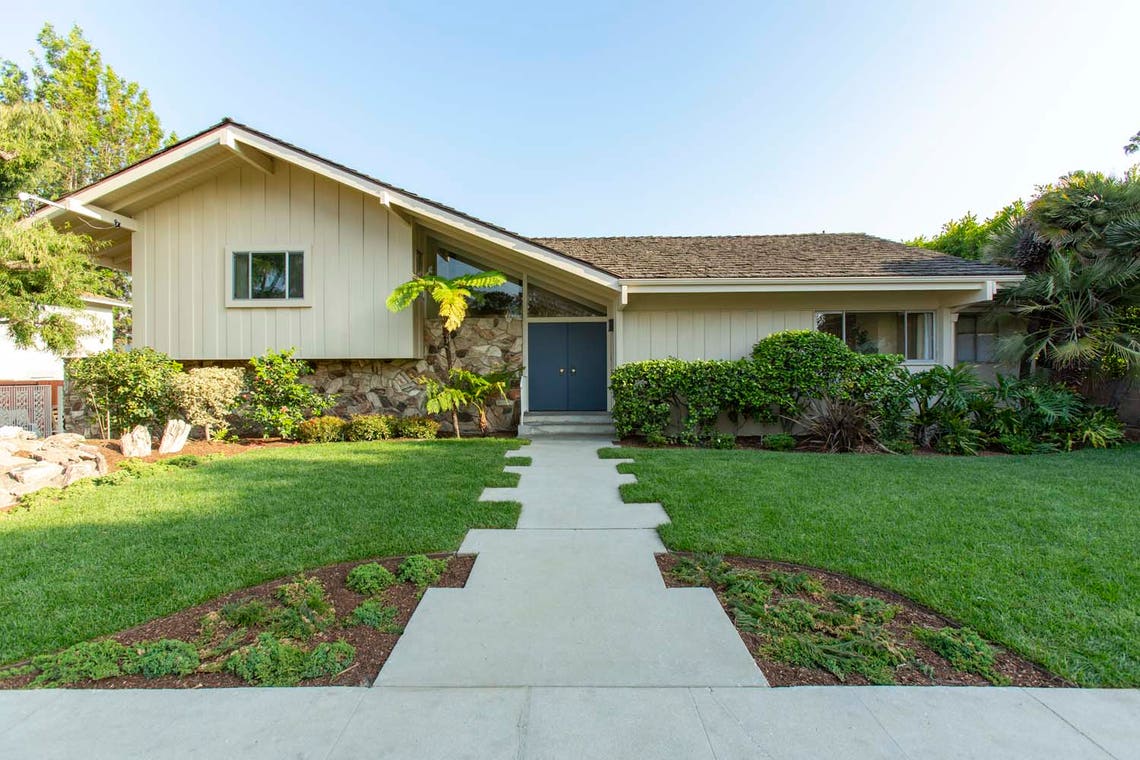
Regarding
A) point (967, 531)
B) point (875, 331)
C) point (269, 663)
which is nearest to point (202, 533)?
point (269, 663)

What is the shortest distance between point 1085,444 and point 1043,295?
100 inches

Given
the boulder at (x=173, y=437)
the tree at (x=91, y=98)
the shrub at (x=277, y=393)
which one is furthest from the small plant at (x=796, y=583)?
the tree at (x=91, y=98)

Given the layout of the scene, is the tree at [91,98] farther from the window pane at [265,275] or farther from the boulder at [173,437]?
the boulder at [173,437]

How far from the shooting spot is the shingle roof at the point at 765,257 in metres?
9.22

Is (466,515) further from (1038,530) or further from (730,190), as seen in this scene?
(730,190)

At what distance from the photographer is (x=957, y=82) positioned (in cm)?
1005

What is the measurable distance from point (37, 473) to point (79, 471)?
1.14 feet

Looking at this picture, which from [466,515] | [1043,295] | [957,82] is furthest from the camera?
[957,82]

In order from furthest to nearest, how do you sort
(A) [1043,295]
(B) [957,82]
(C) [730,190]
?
(C) [730,190] → (B) [957,82] → (A) [1043,295]

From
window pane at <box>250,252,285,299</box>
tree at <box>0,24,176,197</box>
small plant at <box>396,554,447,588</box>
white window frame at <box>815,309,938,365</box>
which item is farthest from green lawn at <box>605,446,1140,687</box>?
tree at <box>0,24,176,197</box>

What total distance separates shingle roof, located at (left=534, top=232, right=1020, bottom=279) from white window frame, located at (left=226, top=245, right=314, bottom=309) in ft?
15.5

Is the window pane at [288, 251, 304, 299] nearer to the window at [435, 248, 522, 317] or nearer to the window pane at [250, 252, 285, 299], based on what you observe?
the window pane at [250, 252, 285, 299]

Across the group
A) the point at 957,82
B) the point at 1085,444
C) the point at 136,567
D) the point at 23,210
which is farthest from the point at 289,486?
the point at 957,82

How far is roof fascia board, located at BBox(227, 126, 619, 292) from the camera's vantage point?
8797 mm
